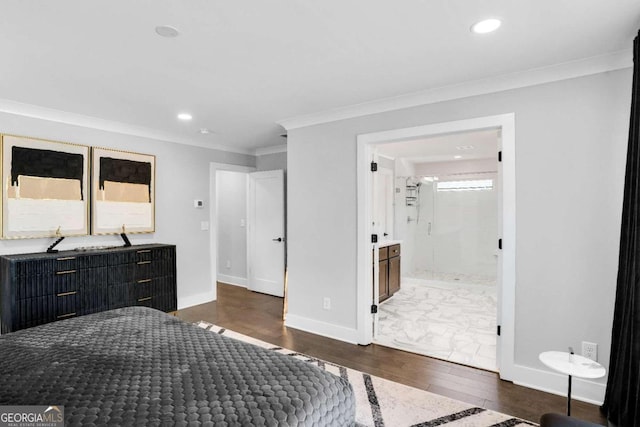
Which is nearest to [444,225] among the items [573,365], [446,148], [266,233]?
[446,148]

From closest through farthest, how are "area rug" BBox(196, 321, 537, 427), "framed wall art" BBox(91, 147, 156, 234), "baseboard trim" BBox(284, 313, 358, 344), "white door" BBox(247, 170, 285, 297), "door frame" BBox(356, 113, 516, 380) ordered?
1. "area rug" BBox(196, 321, 537, 427)
2. "door frame" BBox(356, 113, 516, 380)
3. "baseboard trim" BBox(284, 313, 358, 344)
4. "framed wall art" BBox(91, 147, 156, 234)
5. "white door" BBox(247, 170, 285, 297)

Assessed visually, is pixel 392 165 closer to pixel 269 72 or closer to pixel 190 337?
pixel 269 72

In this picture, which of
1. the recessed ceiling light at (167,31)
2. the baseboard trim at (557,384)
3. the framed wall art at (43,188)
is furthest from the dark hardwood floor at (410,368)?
the recessed ceiling light at (167,31)

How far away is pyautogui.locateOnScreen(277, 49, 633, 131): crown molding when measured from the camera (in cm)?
239

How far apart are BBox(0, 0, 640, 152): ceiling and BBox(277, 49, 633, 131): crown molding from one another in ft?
0.25

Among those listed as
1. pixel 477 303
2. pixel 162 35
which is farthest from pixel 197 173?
pixel 477 303

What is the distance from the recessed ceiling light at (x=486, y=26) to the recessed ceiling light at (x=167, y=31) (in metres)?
1.74

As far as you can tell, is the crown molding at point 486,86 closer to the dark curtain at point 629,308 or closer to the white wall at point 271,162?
the dark curtain at point 629,308

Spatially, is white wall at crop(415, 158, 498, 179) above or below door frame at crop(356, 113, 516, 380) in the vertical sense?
above

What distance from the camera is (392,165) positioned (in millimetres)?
6438

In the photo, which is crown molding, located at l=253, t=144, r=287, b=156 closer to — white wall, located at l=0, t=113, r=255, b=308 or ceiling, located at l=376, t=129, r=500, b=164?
white wall, located at l=0, t=113, r=255, b=308

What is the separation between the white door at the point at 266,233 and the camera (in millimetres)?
5559

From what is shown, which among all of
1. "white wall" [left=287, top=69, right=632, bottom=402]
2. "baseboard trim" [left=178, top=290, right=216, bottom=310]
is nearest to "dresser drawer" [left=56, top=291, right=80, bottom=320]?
"baseboard trim" [left=178, top=290, right=216, bottom=310]

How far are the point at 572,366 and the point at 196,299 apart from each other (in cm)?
449
